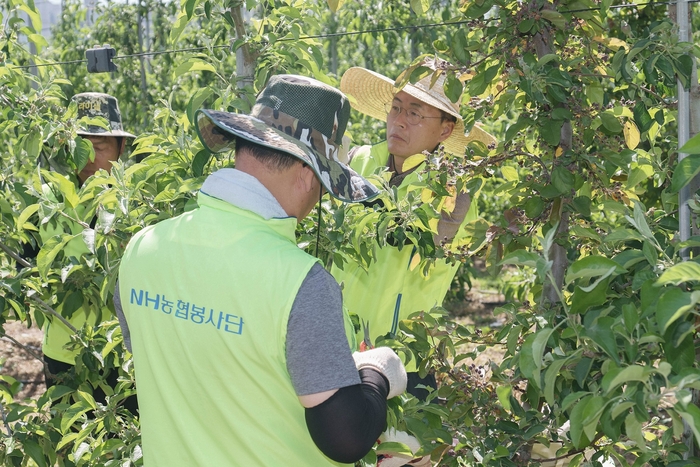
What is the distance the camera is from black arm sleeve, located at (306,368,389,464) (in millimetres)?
1509

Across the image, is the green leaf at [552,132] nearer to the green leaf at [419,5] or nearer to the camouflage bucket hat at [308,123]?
the green leaf at [419,5]

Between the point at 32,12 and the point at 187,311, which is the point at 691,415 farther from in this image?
the point at 32,12

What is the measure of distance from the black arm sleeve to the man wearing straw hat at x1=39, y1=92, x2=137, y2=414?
1279 millimetres

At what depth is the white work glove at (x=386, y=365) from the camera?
5.46ft

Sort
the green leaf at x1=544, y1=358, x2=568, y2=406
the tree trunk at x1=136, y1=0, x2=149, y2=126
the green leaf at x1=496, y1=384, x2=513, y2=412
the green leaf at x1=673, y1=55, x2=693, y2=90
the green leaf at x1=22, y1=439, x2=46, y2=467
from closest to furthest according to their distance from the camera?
the green leaf at x1=544, y1=358, x2=568, y2=406
the green leaf at x1=673, y1=55, x2=693, y2=90
the green leaf at x1=496, y1=384, x2=513, y2=412
the green leaf at x1=22, y1=439, x2=46, y2=467
the tree trunk at x1=136, y1=0, x2=149, y2=126

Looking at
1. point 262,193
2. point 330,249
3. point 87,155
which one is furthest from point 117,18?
point 262,193

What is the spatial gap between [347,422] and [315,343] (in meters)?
0.15

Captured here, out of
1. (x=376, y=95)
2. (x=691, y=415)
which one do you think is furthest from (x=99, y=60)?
(x=691, y=415)

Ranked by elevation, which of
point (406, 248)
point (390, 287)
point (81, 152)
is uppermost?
point (81, 152)

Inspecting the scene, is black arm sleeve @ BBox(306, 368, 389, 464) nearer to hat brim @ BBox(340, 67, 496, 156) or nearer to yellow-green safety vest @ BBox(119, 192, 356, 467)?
yellow-green safety vest @ BBox(119, 192, 356, 467)

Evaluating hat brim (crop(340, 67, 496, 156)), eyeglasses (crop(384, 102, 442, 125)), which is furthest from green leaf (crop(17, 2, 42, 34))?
eyeglasses (crop(384, 102, 442, 125))

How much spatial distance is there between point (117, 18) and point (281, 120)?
22.9 ft

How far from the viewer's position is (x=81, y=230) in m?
2.95

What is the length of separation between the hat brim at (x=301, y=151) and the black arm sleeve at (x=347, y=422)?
0.40 meters
